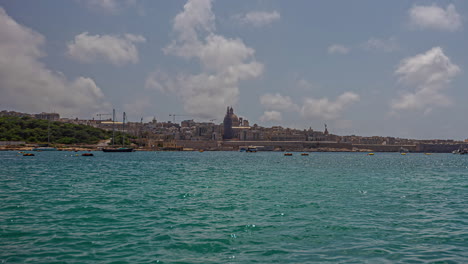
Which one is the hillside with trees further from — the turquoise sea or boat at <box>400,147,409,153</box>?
boat at <box>400,147,409,153</box>

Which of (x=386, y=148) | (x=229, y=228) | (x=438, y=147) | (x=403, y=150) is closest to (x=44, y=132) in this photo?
(x=229, y=228)

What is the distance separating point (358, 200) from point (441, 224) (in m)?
4.79

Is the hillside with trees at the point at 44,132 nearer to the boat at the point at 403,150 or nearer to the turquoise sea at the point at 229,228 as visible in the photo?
the turquoise sea at the point at 229,228

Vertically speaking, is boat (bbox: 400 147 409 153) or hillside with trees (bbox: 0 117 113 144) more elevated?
hillside with trees (bbox: 0 117 113 144)

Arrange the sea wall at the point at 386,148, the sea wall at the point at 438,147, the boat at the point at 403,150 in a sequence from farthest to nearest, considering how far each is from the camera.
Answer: the sea wall at the point at 386,148 → the sea wall at the point at 438,147 → the boat at the point at 403,150

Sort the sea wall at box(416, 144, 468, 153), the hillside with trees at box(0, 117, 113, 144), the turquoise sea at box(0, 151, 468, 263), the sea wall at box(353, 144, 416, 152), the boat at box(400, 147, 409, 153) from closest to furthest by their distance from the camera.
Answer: the turquoise sea at box(0, 151, 468, 263)
the hillside with trees at box(0, 117, 113, 144)
the boat at box(400, 147, 409, 153)
the sea wall at box(416, 144, 468, 153)
the sea wall at box(353, 144, 416, 152)

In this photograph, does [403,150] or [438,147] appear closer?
[403,150]

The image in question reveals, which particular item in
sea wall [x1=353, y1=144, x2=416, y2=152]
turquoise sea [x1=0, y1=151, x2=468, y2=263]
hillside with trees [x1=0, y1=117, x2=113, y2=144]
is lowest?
turquoise sea [x1=0, y1=151, x2=468, y2=263]

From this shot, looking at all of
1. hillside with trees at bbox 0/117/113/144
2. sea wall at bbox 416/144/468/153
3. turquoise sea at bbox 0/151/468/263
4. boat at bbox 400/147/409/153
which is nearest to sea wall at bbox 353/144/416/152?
sea wall at bbox 416/144/468/153

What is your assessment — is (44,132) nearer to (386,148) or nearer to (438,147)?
(386,148)

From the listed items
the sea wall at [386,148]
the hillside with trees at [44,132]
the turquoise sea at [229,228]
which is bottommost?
the turquoise sea at [229,228]

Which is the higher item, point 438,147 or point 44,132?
point 44,132

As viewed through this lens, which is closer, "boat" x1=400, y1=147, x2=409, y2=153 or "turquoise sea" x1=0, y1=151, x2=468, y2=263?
"turquoise sea" x1=0, y1=151, x2=468, y2=263

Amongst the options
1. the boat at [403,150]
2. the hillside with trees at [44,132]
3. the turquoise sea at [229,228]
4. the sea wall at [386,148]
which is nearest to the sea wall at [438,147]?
the sea wall at [386,148]
